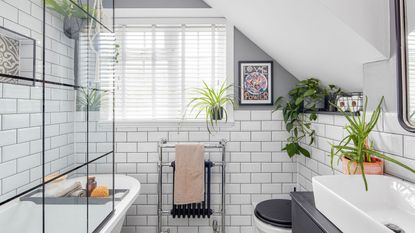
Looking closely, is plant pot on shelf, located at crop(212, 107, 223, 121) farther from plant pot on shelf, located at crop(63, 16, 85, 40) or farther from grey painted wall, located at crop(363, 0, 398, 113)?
plant pot on shelf, located at crop(63, 16, 85, 40)

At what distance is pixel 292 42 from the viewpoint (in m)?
1.95

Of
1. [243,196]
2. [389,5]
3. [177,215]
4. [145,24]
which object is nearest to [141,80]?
[145,24]

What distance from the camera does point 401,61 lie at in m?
1.25

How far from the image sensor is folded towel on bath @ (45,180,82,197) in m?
1.11

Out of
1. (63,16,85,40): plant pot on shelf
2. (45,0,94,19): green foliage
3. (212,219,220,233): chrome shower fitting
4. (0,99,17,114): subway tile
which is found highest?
(45,0,94,19): green foliage

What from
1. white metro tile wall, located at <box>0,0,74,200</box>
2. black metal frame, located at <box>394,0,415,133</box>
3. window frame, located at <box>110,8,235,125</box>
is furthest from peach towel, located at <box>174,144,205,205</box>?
black metal frame, located at <box>394,0,415,133</box>

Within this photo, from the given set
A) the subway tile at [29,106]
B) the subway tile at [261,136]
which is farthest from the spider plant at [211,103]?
the subway tile at [29,106]

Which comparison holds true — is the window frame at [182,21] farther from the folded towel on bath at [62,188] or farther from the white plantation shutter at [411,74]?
the white plantation shutter at [411,74]

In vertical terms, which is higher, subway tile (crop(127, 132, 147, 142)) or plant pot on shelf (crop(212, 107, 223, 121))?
plant pot on shelf (crop(212, 107, 223, 121))

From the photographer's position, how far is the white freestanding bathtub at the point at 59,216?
3.19 feet

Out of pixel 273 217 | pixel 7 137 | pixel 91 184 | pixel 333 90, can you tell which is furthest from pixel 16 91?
pixel 333 90

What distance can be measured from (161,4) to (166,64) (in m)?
0.61

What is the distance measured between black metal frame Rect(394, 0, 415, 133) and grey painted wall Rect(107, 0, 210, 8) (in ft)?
5.53

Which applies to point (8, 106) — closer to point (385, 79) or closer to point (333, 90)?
point (385, 79)
